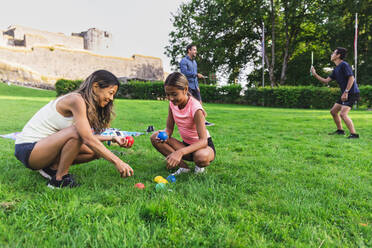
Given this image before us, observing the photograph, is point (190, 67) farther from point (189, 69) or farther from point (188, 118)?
point (188, 118)

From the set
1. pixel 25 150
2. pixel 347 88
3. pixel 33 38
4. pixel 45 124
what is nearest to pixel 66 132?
pixel 45 124

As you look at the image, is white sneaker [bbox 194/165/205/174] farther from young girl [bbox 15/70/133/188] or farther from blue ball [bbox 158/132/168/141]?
young girl [bbox 15/70/133/188]

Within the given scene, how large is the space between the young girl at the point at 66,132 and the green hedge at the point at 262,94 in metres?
17.2

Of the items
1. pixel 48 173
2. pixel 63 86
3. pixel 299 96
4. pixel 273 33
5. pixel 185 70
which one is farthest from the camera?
pixel 273 33

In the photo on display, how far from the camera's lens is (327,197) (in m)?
2.14

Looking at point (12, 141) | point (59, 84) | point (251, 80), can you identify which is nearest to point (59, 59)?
point (59, 84)

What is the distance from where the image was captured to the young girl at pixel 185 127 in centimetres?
259

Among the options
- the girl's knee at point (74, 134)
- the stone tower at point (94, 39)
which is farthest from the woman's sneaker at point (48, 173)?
the stone tower at point (94, 39)

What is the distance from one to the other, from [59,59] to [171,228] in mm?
41814

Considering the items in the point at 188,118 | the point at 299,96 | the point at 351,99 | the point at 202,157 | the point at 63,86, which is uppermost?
the point at 63,86

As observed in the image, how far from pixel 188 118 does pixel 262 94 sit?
16.8 metres

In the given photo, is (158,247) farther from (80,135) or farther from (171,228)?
(80,135)

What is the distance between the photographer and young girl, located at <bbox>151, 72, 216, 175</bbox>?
2.59m

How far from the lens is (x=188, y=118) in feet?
9.35
